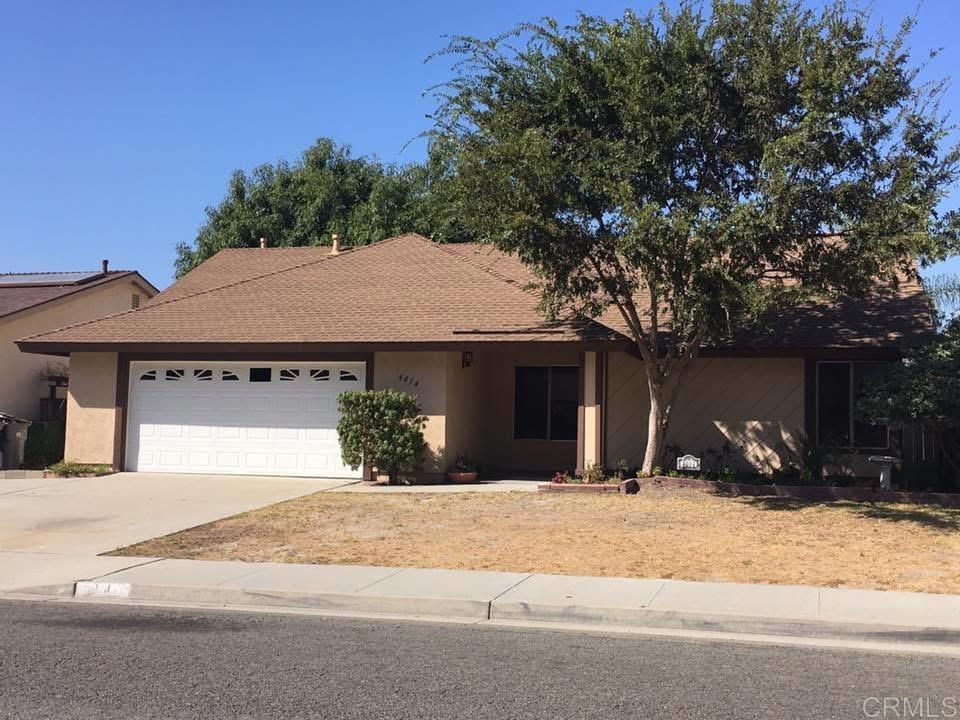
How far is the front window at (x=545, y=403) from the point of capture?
19.8 metres

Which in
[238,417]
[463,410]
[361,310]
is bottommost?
[238,417]

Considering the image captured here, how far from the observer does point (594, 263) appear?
14484 millimetres

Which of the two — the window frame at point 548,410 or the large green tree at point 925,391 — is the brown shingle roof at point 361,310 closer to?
the window frame at point 548,410

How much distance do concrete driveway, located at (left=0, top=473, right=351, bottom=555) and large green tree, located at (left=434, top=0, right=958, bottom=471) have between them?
6.05m

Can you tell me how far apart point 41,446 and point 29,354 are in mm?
3890

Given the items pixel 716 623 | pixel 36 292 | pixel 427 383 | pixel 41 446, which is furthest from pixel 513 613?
pixel 36 292

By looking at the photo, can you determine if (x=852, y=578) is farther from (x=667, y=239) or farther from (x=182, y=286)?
(x=182, y=286)

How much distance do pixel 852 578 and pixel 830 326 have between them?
29.5 feet

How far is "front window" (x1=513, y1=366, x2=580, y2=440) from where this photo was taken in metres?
19.8

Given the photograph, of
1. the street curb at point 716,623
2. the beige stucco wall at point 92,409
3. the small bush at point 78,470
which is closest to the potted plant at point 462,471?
the small bush at point 78,470

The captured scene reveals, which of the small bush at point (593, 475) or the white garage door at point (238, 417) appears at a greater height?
the white garage door at point (238, 417)

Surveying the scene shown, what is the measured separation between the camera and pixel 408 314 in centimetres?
1839

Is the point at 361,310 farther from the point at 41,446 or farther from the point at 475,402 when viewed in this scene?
the point at 41,446

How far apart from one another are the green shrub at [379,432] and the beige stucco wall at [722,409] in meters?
4.04
